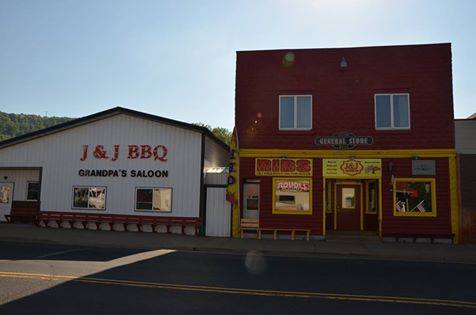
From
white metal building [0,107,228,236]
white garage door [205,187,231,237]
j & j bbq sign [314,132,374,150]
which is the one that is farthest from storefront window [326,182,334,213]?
white metal building [0,107,228,236]

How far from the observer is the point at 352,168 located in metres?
19.4

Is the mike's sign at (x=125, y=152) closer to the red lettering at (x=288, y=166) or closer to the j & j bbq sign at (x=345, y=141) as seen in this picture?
the red lettering at (x=288, y=166)

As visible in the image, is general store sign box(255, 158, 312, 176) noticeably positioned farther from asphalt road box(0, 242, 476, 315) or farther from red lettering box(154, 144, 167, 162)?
asphalt road box(0, 242, 476, 315)

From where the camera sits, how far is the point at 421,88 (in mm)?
19266

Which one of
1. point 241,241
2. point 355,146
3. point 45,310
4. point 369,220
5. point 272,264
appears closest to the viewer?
point 45,310

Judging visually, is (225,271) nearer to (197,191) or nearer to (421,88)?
(197,191)

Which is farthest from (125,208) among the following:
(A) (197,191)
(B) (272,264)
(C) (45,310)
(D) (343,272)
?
(C) (45,310)

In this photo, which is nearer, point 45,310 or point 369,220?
point 45,310

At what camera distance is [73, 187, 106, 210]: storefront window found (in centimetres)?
2169

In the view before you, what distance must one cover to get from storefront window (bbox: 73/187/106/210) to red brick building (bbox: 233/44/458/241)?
6754mm

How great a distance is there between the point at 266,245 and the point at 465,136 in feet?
32.5

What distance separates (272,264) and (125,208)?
1061cm

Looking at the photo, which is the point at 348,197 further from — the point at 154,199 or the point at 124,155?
the point at 124,155

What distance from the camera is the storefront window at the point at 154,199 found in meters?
20.9
